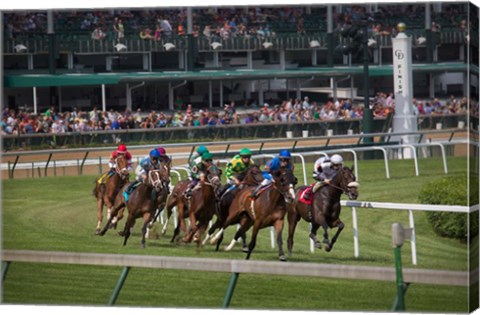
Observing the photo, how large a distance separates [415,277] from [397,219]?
3830 mm

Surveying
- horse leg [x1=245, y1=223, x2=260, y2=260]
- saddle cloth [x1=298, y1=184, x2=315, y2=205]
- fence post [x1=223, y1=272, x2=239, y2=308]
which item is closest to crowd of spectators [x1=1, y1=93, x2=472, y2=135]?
saddle cloth [x1=298, y1=184, x2=315, y2=205]

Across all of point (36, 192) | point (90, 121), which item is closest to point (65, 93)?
point (90, 121)

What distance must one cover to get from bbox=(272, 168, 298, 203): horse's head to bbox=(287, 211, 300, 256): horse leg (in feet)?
1.23

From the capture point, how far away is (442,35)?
17.4 metres

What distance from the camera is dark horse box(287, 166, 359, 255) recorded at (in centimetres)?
1759

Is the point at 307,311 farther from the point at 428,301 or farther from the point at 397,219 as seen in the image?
the point at 397,219

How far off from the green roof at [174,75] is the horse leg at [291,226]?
1370mm

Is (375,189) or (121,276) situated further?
(375,189)

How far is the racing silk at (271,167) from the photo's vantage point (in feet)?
57.4

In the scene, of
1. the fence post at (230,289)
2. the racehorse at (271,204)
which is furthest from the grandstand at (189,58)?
the fence post at (230,289)

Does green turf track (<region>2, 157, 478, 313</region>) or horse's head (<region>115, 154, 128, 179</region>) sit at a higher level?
horse's head (<region>115, 154, 128, 179</region>)

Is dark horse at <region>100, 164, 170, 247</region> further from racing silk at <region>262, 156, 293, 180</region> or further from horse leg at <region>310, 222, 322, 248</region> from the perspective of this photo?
horse leg at <region>310, 222, 322, 248</region>

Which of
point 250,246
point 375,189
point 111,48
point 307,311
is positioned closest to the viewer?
point 307,311

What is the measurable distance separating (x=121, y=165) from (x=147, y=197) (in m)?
0.47
